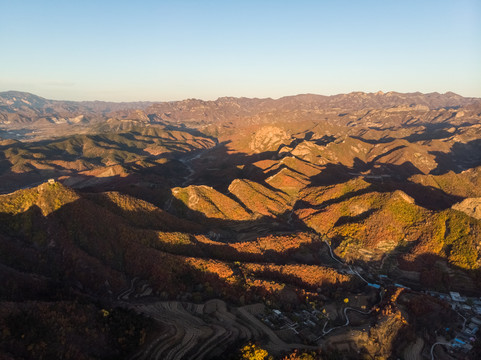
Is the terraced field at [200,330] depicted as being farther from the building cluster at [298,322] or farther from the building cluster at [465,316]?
the building cluster at [465,316]

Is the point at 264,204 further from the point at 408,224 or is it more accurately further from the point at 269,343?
the point at 269,343

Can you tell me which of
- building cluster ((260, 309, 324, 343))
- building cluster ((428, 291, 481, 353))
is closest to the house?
building cluster ((428, 291, 481, 353))

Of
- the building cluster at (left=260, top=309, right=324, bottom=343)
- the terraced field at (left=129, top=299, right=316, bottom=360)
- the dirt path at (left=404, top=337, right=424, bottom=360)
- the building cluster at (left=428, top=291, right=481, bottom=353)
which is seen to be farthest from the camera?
the building cluster at (left=428, top=291, right=481, bottom=353)

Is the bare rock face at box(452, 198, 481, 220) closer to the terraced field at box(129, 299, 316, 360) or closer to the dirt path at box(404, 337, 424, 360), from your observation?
the dirt path at box(404, 337, 424, 360)

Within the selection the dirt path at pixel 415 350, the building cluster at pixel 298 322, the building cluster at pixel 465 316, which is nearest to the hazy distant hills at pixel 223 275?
the building cluster at pixel 298 322

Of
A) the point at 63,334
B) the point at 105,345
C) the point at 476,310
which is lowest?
the point at 476,310

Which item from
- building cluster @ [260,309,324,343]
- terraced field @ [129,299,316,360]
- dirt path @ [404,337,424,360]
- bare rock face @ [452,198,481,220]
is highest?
bare rock face @ [452,198,481,220]

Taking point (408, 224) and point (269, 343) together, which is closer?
point (269, 343)

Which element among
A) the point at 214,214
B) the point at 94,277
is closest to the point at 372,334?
the point at 94,277

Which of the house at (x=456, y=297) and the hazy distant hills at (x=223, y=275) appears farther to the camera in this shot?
the house at (x=456, y=297)
